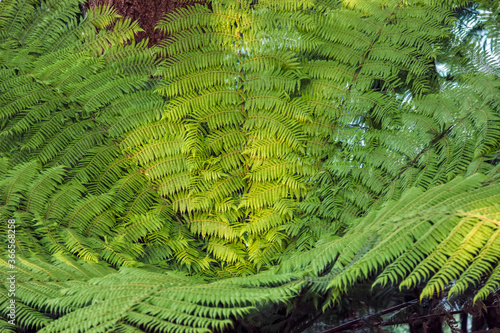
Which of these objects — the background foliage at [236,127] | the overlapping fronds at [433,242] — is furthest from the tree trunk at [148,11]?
the overlapping fronds at [433,242]

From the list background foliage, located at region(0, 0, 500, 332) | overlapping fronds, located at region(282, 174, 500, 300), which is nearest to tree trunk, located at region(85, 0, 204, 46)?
background foliage, located at region(0, 0, 500, 332)

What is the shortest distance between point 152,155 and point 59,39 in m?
0.94

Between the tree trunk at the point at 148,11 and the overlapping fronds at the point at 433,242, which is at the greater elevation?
the tree trunk at the point at 148,11

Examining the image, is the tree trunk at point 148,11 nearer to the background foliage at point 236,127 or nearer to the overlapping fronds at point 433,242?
the background foliage at point 236,127

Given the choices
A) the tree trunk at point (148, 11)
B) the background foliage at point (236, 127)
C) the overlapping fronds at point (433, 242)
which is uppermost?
the tree trunk at point (148, 11)

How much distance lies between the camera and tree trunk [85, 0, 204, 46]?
219cm

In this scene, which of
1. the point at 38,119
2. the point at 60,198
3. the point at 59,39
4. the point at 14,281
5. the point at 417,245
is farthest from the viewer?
the point at 59,39

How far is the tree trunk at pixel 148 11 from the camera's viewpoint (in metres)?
2.19

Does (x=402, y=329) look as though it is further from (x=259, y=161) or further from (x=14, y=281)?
(x=14, y=281)

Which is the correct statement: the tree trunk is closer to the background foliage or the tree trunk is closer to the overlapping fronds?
the background foliage

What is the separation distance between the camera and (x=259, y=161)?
1.90 m

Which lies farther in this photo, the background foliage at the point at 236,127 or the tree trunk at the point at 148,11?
the tree trunk at the point at 148,11

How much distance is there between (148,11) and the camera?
7.25ft

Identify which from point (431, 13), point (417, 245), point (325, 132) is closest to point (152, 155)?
point (325, 132)
